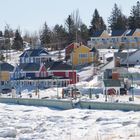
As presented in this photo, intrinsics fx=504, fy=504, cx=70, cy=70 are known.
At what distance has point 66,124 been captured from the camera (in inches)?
1114

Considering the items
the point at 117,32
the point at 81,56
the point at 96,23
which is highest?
the point at 96,23

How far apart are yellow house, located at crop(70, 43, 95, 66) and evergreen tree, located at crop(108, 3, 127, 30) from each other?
21.3 meters

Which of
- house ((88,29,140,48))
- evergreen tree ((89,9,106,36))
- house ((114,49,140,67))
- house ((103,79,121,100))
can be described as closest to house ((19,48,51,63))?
house ((114,49,140,67))

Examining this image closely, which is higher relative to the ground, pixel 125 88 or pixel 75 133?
pixel 125 88

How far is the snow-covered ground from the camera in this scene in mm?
23750

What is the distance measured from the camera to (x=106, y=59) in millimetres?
65750

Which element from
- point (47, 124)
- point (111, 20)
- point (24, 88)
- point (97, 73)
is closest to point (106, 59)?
point (97, 73)

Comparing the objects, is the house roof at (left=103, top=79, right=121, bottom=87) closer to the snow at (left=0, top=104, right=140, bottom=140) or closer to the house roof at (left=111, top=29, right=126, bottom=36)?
the snow at (left=0, top=104, right=140, bottom=140)

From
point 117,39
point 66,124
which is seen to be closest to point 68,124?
point 66,124

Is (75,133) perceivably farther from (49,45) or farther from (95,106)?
(49,45)

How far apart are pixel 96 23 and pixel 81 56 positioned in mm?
24666

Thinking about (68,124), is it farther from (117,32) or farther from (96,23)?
(96,23)

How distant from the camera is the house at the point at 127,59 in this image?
60331mm

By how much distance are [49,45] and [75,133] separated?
2430 inches
